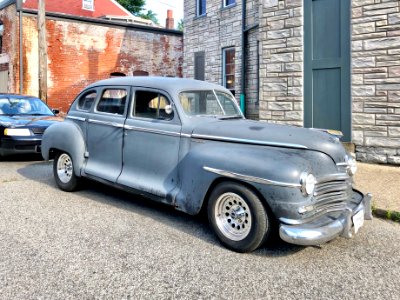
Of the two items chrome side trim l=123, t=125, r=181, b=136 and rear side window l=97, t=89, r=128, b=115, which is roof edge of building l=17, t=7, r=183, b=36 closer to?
rear side window l=97, t=89, r=128, b=115

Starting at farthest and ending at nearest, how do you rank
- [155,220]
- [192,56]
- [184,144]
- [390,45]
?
[192,56] → [390,45] → [155,220] → [184,144]

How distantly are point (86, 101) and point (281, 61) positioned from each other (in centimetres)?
464

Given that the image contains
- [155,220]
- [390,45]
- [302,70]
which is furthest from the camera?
[302,70]

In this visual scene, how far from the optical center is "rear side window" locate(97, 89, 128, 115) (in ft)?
18.3

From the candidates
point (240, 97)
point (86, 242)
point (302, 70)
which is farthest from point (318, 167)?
point (240, 97)

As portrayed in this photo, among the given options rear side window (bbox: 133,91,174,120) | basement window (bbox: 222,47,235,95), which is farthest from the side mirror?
basement window (bbox: 222,47,235,95)

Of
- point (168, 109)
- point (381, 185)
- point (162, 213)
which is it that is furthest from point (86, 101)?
point (381, 185)

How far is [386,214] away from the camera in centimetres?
505

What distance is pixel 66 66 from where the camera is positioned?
63.3 feet

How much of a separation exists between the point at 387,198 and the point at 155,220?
10.6ft

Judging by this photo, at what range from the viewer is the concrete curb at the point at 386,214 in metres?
4.97

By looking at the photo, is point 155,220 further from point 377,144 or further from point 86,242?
point 377,144

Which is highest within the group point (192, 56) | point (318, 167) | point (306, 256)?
point (192, 56)

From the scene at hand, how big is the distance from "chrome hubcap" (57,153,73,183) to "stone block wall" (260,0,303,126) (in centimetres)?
470
